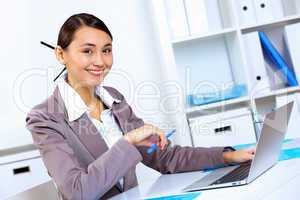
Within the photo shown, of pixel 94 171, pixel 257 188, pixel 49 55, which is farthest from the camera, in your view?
pixel 49 55

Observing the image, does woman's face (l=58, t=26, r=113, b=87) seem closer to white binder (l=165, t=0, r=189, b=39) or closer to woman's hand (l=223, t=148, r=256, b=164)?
woman's hand (l=223, t=148, r=256, b=164)

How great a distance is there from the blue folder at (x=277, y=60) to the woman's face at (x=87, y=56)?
4.23 ft

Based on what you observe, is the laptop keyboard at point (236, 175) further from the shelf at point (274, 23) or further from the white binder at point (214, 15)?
the white binder at point (214, 15)

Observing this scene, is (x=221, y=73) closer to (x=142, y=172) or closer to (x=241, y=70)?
(x=241, y=70)

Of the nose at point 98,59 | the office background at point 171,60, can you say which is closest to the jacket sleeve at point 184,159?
the nose at point 98,59

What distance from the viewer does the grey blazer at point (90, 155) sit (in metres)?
1.30

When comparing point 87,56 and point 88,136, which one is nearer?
point 88,136

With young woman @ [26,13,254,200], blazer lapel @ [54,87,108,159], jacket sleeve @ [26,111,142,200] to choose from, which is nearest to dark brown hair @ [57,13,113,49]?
young woman @ [26,13,254,200]

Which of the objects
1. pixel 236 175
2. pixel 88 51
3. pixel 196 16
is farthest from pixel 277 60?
pixel 236 175

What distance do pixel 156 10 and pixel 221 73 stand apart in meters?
0.62

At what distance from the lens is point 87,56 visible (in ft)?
5.50

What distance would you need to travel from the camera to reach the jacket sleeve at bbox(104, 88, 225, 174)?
1561 millimetres

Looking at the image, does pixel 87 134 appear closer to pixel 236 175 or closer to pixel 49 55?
pixel 236 175

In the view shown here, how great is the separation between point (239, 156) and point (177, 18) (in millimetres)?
1304
